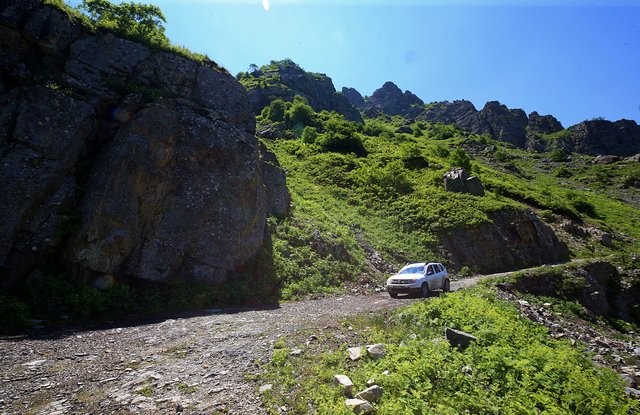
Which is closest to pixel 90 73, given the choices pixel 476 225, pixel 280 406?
pixel 280 406

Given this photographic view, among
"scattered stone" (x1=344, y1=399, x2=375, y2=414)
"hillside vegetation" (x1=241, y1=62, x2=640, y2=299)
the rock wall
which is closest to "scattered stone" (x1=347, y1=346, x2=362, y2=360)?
"scattered stone" (x1=344, y1=399, x2=375, y2=414)

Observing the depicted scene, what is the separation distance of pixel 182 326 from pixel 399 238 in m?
24.1

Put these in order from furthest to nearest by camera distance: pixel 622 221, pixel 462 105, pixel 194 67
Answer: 1. pixel 462 105
2. pixel 622 221
3. pixel 194 67

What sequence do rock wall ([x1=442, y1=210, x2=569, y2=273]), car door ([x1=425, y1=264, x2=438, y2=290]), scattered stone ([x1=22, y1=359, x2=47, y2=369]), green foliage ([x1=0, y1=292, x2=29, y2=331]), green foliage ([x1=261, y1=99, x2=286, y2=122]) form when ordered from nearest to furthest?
1. scattered stone ([x1=22, y1=359, x2=47, y2=369])
2. green foliage ([x1=0, y1=292, x2=29, y2=331])
3. car door ([x1=425, y1=264, x2=438, y2=290])
4. rock wall ([x1=442, y1=210, x2=569, y2=273])
5. green foliage ([x1=261, y1=99, x2=286, y2=122])

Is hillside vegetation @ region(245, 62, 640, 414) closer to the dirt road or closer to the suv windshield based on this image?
the dirt road

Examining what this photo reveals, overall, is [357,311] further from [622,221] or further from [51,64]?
[622,221]

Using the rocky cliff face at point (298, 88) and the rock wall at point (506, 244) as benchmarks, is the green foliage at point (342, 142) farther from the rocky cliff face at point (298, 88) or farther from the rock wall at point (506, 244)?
the rocky cliff face at point (298, 88)

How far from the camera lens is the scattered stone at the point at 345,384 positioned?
693 cm

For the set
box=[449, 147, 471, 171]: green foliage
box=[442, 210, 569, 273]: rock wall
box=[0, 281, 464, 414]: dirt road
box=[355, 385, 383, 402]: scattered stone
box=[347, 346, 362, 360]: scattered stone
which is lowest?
box=[0, 281, 464, 414]: dirt road

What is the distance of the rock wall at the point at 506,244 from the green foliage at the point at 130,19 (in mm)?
27768

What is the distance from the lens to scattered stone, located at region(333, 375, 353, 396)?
693 cm

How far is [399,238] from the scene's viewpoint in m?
33.6

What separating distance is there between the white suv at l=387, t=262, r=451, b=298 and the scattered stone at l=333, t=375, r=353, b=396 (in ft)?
43.7

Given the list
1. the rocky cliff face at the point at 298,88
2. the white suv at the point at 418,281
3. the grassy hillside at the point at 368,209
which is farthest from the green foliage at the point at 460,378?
the rocky cliff face at the point at 298,88
